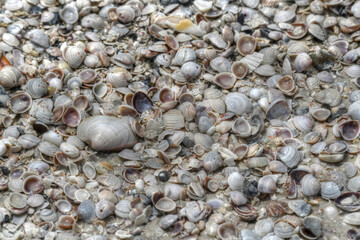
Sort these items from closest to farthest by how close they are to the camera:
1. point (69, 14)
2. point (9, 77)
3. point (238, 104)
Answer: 1. point (238, 104)
2. point (9, 77)
3. point (69, 14)

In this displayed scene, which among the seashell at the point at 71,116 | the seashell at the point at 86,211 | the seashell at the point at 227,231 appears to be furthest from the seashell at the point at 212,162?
the seashell at the point at 71,116

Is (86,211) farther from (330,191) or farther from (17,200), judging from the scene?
(330,191)

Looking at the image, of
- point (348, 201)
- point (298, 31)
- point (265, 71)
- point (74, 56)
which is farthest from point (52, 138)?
point (298, 31)

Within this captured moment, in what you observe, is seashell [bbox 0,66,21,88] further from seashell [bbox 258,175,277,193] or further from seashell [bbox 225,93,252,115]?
seashell [bbox 258,175,277,193]

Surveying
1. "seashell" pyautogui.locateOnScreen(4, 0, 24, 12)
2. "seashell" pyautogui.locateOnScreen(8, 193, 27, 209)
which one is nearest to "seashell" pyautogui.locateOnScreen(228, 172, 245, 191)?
"seashell" pyautogui.locateOnScreen(8, 193, 27, 209)

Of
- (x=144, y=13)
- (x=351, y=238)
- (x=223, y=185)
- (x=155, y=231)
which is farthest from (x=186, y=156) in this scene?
(x=144, y=13)

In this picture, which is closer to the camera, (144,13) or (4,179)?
(4,179)

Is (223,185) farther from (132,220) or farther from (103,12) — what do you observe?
(103,12)
